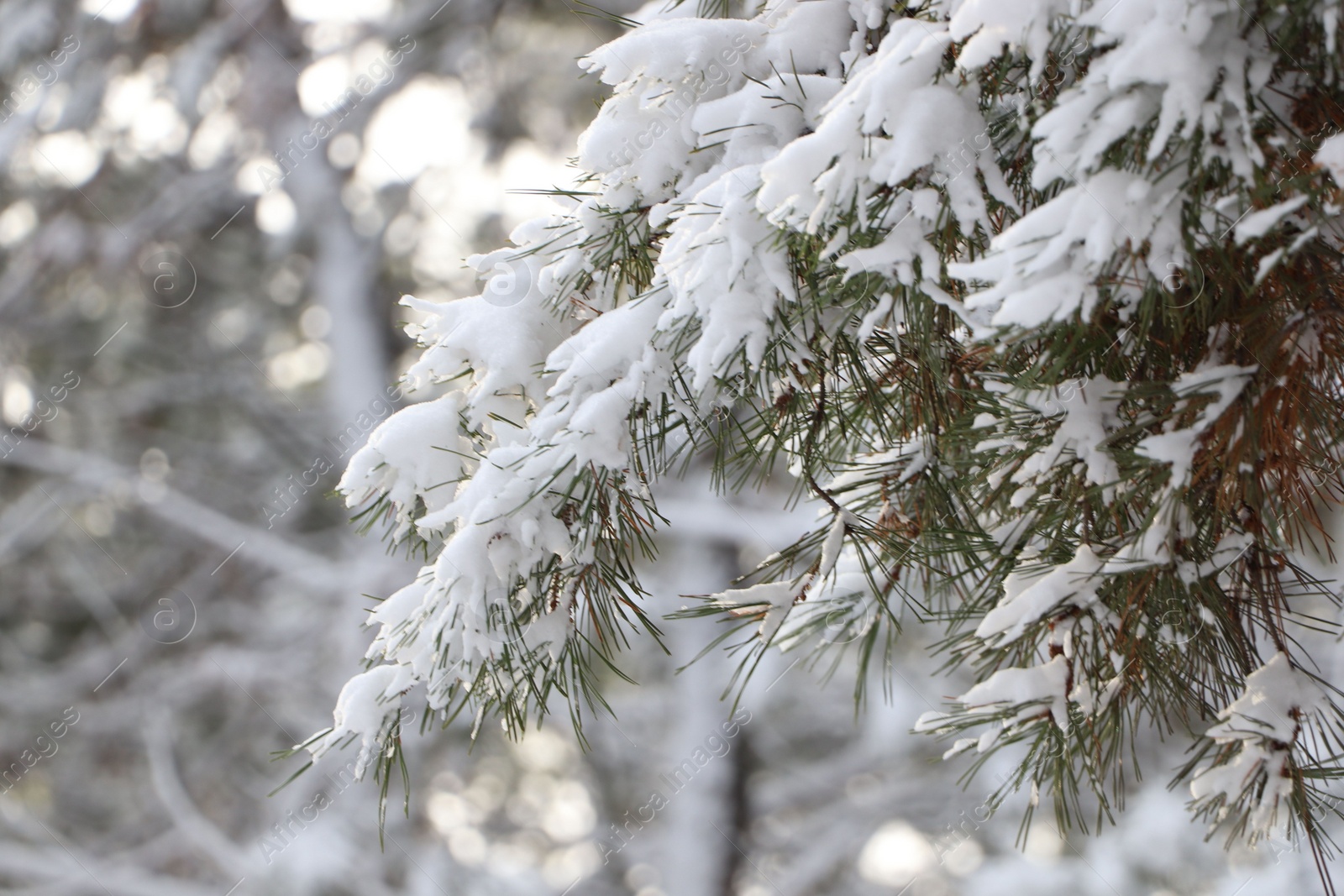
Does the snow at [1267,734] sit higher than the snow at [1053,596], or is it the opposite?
the snow at [1053,596]

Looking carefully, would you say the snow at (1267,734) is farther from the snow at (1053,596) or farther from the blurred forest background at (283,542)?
the blurred forest background at (283,542)

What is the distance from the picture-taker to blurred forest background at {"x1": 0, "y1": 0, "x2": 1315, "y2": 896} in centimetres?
522

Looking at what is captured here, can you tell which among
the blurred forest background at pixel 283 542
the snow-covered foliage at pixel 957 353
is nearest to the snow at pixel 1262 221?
the snow-covered foliage at pixel 957 353

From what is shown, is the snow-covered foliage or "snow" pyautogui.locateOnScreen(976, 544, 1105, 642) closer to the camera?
the snow-covered foliage

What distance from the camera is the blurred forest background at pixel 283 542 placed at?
5.22m

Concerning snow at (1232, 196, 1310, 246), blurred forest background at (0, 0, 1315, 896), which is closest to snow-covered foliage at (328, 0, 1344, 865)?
snow at (1232, 196, 1310, 246)

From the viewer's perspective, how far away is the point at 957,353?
109 cm

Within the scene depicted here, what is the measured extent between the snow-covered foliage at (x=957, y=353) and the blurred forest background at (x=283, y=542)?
3.62 metres

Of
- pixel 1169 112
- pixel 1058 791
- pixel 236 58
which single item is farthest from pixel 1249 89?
pixel 236 58

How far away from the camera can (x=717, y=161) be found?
0.99 m

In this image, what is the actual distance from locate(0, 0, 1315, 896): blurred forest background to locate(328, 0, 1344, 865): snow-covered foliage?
3.62 m

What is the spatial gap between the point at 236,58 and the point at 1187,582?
21.0ft

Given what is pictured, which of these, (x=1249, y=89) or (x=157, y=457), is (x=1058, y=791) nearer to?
(x=1249, y=89)

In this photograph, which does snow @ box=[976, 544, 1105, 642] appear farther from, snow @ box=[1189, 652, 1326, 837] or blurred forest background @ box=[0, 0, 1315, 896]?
blurred forest background @ box=[0, 0, 1315, 896]
